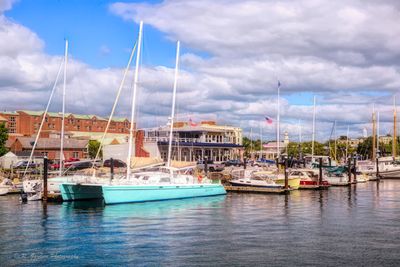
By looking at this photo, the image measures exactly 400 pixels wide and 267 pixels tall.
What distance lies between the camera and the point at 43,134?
562ft

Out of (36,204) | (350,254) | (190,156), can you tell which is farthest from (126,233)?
(190,156)

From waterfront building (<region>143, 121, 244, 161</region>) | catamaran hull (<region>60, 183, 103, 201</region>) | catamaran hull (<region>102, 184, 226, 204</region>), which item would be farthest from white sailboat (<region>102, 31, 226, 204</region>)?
waterfront building (<region>143, 121, 244, 161</region>)

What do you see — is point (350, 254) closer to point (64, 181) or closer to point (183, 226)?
point (183, 226)

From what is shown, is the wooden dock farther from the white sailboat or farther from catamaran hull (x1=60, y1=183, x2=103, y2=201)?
catamaran hull (x1=60, y1=183, x2=103, y2=201)

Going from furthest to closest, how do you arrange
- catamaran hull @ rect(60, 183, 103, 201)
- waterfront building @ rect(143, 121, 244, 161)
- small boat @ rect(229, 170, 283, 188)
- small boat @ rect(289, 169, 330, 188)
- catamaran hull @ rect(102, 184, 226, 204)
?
waterfront building @ rect(143, 121, 244, 161) < small boat @ rect(289, 169, 330, 188) < small boat @ rect(229, 170, 283, 188) < catamaran hull @ rect(60, 183, 103, 201) < catamaran hull @ rect(102, 184, 226, 204)

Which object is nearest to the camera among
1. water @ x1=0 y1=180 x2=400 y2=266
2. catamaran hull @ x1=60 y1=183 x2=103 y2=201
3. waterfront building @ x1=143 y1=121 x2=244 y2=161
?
water @ x1=0 y1=180 x2=400 y2=266

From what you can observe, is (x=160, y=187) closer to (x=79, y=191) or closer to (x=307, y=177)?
Answer: (x=79, y=191)

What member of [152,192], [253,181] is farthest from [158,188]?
[253,181]

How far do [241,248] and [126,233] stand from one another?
884 centimetres

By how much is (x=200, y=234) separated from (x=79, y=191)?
2348 centimetres

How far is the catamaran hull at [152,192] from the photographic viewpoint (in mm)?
50781

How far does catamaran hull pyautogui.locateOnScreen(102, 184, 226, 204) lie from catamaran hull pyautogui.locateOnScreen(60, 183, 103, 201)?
320 cm

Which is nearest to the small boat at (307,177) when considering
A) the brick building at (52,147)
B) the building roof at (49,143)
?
the building roof at (49,143)

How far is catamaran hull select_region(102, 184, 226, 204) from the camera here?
5078 cm
